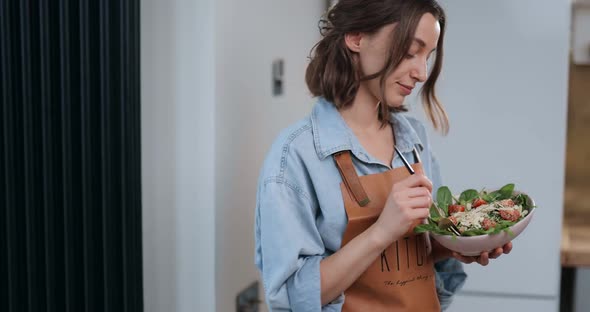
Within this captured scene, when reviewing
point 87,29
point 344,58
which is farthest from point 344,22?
point 87,29

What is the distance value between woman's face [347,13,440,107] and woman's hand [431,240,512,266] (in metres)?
0.29

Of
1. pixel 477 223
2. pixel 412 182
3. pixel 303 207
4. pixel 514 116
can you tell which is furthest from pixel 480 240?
pixel 514 116

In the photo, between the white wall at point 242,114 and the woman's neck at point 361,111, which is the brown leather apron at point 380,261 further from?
the white wall at point 242,114

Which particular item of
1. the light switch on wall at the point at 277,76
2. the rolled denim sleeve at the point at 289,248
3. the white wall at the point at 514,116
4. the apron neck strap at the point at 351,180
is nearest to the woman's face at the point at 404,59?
the apron neck strap at the point at 351,180

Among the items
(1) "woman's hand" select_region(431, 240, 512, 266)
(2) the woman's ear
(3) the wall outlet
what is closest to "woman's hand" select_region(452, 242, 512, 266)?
(1) "woman's hand" select_region(431, 240, 512, 266)

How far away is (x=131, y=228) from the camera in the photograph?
1369 mm

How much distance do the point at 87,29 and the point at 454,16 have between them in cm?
108

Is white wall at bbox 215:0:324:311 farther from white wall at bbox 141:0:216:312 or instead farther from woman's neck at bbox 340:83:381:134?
woman's neck at bbox 340:83:381:134

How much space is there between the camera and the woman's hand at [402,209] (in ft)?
3.71

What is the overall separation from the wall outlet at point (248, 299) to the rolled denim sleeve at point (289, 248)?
446mm

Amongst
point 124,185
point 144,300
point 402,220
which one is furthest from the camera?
point 144,300

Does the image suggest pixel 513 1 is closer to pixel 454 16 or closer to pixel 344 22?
pixel 454 16

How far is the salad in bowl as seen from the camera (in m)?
1.17

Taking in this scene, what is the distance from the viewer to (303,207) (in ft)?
3.86
